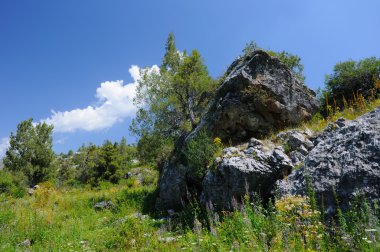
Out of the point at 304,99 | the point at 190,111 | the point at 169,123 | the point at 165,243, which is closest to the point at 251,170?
the point at 165,243

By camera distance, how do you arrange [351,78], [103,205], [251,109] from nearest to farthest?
[251,109], [103,205], [351,78]

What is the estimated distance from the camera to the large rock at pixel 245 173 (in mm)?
8727

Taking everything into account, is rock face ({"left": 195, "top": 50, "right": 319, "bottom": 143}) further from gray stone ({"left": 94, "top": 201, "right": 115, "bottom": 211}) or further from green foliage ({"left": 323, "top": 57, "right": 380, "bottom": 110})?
gray stone ({"left": 94, "top": 201, "right": 115, "bottom": 211})

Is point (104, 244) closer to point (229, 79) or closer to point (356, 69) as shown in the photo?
point (229, 79)

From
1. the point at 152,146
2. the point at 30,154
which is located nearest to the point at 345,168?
the point at 152,146

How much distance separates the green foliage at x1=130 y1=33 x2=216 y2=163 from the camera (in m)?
20.3

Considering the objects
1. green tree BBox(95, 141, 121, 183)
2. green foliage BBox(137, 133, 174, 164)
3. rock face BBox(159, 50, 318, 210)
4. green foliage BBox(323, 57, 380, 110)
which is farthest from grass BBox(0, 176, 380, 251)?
green tree BBox(95, 141, 121, 183)

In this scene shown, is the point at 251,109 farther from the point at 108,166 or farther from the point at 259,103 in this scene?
the point at 108,166

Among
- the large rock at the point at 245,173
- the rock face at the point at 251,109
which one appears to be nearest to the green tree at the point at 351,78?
the rock face at the point at 251,109

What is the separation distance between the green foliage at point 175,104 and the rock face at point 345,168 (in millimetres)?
12832

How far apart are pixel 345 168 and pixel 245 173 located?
3.09m

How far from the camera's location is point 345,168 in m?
6.48

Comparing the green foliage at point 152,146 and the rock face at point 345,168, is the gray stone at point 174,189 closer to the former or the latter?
the green foliage at point 152,146

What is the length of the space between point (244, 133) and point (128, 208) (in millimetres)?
6846
